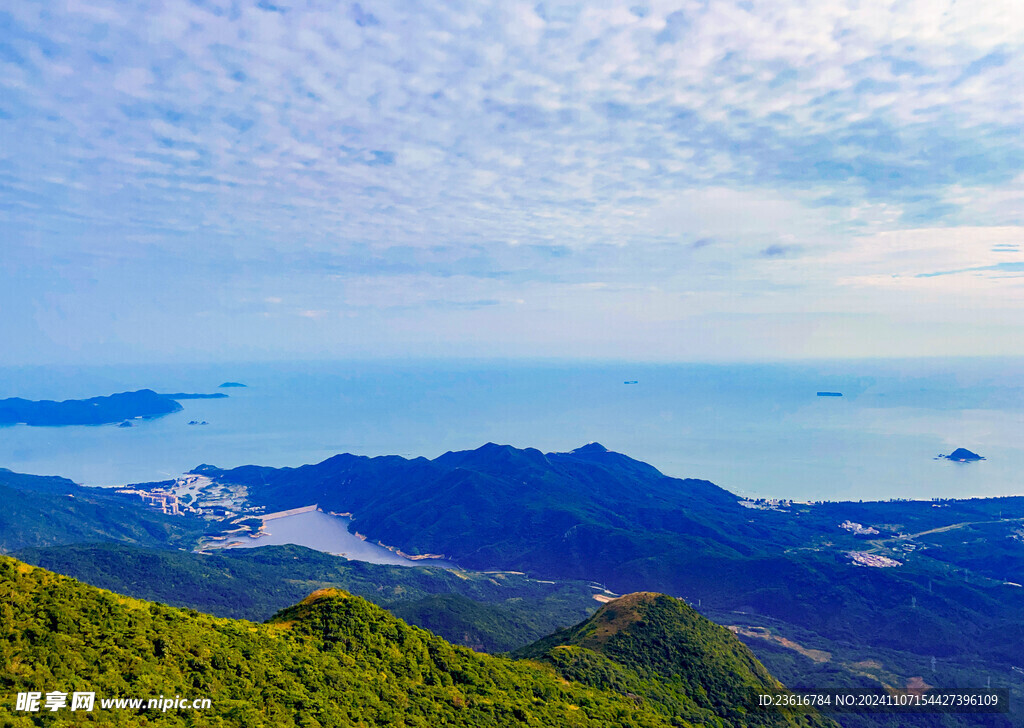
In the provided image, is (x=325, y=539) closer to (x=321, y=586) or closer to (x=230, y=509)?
(x=230, y=509)

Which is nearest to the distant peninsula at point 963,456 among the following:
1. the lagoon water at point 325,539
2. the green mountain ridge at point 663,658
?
the lagoon water at point 325,539

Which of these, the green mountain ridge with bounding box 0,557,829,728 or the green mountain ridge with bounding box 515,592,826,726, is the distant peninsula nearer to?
the green mountain ridge with bounding box 515,592,826,726

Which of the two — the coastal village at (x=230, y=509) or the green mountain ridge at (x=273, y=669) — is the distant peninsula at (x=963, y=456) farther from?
the green mountain ridge at (x=273, y=669)

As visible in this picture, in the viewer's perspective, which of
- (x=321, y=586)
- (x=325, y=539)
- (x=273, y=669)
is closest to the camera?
(x=273, y=669)

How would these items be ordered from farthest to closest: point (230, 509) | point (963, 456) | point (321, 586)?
point (963, 456), point (230, 509), point (321, 586)

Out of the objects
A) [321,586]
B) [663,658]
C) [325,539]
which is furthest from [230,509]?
[663,658]

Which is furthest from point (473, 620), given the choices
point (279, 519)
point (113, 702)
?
point (279, 519)

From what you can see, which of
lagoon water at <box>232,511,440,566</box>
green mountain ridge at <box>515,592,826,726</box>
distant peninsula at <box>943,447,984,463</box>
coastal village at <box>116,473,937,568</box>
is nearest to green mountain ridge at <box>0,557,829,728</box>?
green mountain ridge at <box>515,592,826,726</box>
